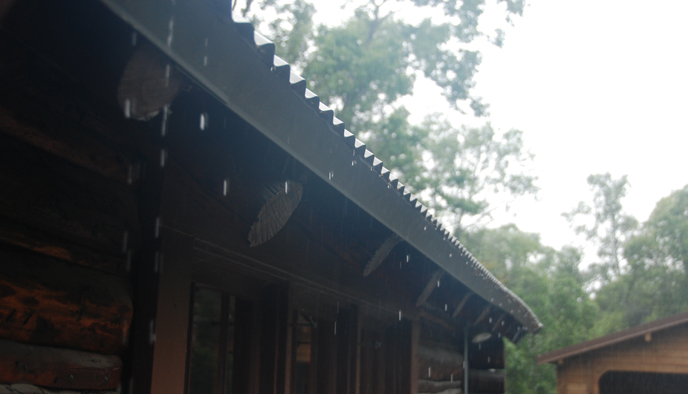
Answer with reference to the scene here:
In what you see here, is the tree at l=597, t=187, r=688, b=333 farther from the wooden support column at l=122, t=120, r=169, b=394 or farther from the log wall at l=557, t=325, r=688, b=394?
the wooden support column at l=122, t=120, r=169, b=394

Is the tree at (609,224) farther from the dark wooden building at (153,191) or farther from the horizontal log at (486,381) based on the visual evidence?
the dark wooden building at (153,191)

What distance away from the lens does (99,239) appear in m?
1.63

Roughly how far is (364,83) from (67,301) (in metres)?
13.4

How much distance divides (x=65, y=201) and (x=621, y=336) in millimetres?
9852

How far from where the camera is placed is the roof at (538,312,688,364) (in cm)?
914

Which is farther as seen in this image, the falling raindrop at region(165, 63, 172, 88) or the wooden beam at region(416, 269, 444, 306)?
the wooden beam at region(416, 269, 444, 306)

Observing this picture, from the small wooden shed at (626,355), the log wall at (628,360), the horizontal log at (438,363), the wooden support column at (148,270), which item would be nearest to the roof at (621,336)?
the small wooden shed at (626,355)

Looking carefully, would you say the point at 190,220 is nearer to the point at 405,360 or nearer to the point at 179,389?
the point at 179,389

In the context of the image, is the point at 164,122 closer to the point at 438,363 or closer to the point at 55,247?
the point at 55,247

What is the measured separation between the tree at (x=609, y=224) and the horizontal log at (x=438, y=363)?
40.1m

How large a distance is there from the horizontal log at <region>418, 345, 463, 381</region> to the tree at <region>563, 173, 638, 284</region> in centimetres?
4005

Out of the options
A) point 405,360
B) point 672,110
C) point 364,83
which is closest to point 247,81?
point 405,360

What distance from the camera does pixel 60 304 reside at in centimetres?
146

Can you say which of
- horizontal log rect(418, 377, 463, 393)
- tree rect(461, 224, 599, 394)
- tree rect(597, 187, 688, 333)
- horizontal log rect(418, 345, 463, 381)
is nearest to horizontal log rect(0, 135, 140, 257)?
horizontal log rect(418, 345, 463, 381)
